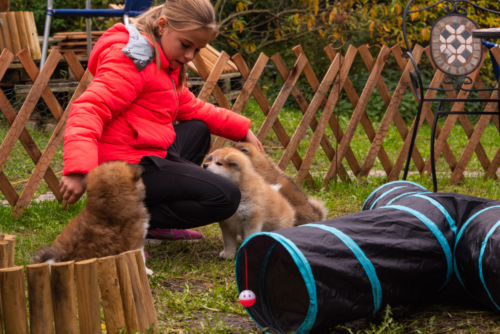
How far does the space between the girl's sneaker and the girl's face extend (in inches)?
52.1

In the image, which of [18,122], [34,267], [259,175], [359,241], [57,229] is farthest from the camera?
[18,122]

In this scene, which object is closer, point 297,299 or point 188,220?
point 297,299

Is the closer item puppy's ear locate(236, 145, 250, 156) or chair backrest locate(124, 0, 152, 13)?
puppy's ear locate(236, 145, 250, 156)

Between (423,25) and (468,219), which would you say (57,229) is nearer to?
(468,219)

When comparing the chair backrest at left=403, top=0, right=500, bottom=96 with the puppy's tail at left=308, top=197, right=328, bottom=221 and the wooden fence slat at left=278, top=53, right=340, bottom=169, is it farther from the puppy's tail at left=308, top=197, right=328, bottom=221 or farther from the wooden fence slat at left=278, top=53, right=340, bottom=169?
the puppy's tail at left=308, top=197, right=328, bottom=221

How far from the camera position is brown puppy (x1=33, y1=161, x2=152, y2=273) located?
241 cm

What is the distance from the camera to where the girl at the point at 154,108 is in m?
2.73

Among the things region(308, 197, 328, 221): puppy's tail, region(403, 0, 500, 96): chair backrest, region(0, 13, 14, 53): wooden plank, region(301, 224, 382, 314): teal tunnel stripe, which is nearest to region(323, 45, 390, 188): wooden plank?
region(403, 0, 500, 96): chair backrest

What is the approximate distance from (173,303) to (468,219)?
1585 mm

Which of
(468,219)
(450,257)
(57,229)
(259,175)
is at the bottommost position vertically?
(57,229)

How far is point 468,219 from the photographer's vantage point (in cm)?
253

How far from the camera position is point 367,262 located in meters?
2.22

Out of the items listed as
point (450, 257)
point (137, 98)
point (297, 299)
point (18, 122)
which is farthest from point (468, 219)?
point (18, 122)

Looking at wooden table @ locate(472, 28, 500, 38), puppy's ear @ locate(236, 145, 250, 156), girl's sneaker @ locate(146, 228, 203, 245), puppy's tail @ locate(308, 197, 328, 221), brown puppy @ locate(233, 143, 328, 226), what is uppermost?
wooden table @ locate(472, 28, 500, 38)
